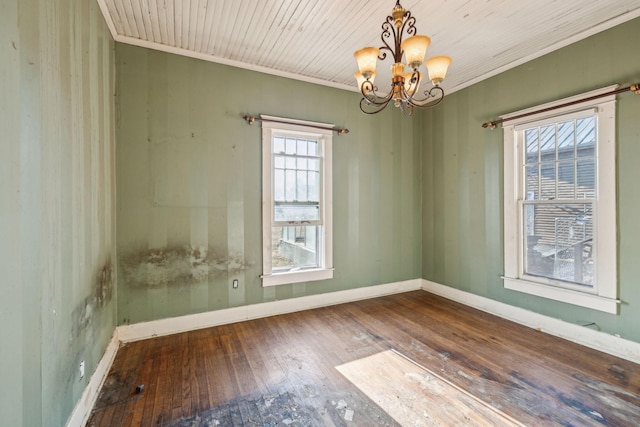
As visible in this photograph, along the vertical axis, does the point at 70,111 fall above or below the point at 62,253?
above

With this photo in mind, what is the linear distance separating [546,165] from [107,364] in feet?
A: 15.2

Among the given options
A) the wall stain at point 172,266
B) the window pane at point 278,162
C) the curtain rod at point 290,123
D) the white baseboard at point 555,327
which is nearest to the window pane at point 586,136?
the white baseboard at point 555,327

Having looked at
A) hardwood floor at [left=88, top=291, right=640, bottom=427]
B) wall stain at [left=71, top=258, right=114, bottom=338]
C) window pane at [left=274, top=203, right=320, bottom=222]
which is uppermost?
window pane at [left=274, top=203, right=320, bottom=222]

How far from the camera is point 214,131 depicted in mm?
3158

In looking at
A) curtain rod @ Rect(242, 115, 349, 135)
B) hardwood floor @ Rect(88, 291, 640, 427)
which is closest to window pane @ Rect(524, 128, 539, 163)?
hardwood floor @ Rect(88, 291, 640, 427)

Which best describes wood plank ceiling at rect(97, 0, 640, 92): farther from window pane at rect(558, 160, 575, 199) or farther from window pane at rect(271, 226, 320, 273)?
window pane at rect(271, 226, 320, 273)

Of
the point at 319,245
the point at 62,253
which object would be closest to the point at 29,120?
the point at 62,253

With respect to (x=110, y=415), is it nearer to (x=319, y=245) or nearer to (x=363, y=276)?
(x=319, y=245)

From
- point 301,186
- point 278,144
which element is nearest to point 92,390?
point 301,186

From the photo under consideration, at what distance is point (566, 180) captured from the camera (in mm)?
2891

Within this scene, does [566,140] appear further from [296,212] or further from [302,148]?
[296,212]

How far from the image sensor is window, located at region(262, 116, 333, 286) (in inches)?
134

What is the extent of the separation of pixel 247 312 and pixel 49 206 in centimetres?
231

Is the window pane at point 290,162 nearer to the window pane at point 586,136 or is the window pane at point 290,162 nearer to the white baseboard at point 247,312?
the white baseboard at point 247,312
